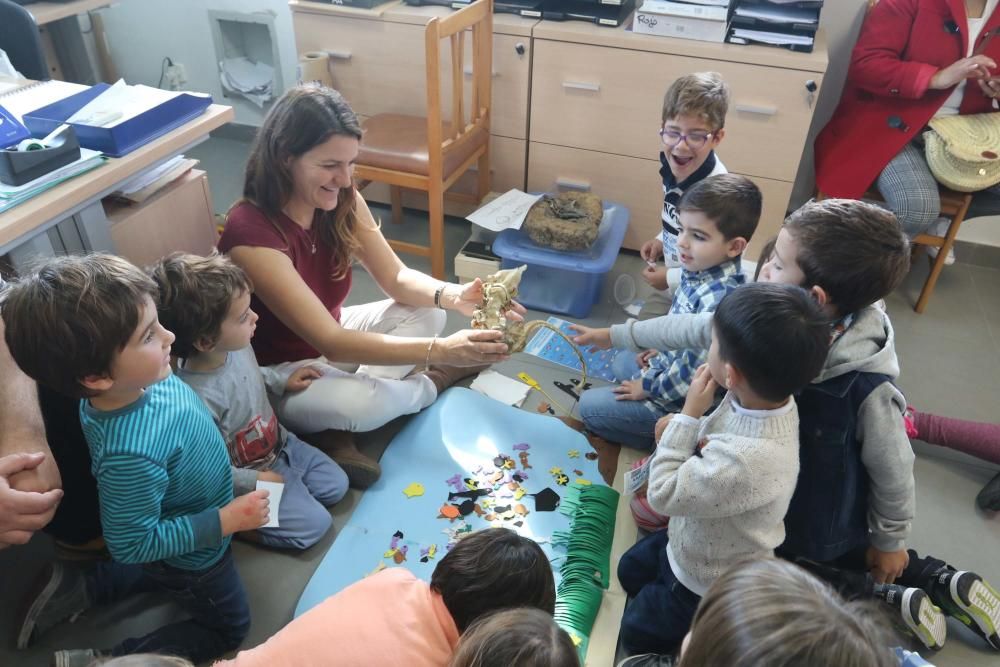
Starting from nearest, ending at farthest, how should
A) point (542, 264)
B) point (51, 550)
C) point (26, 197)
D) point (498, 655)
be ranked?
point (498, 655)
point (26, 197)
point (51, 550)
point (542, 264)

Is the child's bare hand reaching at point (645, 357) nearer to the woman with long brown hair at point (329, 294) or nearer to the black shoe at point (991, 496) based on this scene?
the woman with long brown hair at point (329, 294)

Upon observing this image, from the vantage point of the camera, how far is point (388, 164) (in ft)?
7.96

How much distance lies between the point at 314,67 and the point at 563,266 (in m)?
1.25

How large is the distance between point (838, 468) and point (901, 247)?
423 mm

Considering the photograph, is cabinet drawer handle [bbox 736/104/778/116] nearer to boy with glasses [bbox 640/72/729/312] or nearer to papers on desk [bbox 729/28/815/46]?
papers on desk [bbox 729/28/815/46]

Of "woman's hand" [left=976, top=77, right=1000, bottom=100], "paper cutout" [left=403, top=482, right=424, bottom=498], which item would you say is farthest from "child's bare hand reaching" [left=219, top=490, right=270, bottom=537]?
"woman's hand" [left=976, top=77, right=1000, bottom=100]

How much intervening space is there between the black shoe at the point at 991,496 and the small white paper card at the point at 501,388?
1252 mm

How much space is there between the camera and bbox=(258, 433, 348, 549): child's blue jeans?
5.24ft

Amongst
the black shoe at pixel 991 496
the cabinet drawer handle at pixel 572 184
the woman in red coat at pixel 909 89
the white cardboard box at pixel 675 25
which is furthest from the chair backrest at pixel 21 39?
the black shoe at pixel 991 496

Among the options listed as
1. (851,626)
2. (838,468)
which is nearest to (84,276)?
(851,626)

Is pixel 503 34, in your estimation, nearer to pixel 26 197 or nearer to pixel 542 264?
pixel 542 264

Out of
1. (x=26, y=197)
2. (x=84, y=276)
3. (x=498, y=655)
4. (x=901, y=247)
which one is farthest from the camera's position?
(x=26, y=197)

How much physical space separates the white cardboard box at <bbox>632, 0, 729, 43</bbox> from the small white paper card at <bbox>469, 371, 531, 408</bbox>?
1.36 m

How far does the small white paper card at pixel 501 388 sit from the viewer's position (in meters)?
2.09
